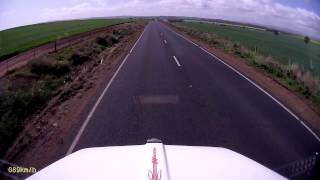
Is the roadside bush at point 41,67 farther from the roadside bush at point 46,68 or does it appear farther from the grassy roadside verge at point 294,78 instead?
→ the grassy roadside verge at point 294,78

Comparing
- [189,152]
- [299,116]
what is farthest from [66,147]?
[299,116]

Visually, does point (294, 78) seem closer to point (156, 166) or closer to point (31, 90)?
point (31, 90)

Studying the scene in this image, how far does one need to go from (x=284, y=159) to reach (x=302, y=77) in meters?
11.7

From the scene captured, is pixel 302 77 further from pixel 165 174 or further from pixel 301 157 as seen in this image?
pixel 165 174

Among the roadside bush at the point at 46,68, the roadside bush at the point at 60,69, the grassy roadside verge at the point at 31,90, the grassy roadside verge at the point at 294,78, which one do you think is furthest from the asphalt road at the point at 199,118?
the roadside bush at the point at 46,68

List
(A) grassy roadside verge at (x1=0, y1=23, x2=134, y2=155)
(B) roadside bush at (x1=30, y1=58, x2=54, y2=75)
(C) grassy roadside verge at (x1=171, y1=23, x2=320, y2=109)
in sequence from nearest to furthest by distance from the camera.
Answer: (A) grassy roadside verge at (x1=0, y1=23, x2=134, y2=155) → (C) grassy roadside verge at (x1=171, y1=23, x2=320, y2=109) → (B) roadside bush at (x1=30, y1=58, x2=54, y2=75)

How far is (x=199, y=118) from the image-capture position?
9.58 meters

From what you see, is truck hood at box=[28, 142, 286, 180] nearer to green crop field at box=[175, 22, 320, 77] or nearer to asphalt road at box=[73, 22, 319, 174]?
asphalt road at box=[73, 22, 319, 174]

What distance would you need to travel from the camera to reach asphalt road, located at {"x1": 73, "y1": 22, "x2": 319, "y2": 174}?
771 centimetres

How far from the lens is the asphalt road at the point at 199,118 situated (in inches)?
304

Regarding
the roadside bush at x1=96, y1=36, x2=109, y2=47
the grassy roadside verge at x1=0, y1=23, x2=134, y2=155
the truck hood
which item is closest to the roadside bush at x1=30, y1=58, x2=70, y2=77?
the grassy roadside verge at x1=0, y1=23, x2=134, y2=155

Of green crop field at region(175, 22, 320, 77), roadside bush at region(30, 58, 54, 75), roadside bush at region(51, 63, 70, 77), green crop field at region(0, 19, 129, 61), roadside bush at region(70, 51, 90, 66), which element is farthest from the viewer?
green crop field at region(0, 19, 129, 61)

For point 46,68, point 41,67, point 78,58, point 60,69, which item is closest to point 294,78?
point 60,69

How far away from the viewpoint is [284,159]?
22.9ft
